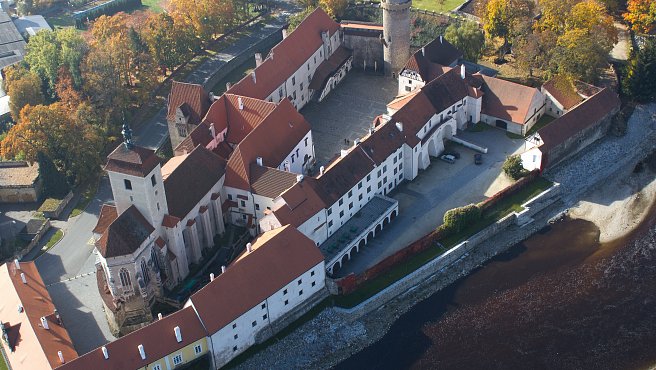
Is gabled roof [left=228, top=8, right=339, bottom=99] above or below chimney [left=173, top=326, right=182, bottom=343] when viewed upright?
above

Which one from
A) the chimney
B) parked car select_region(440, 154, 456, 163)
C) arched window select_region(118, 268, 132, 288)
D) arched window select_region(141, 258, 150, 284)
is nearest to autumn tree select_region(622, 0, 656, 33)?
parked car select_region(440, 154, 456, 163)

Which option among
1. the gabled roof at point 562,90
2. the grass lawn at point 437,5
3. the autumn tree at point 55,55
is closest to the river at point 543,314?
the gabled roof at point 562,90

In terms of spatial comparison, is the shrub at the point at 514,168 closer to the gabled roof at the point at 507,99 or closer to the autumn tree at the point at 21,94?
the gabled roof at the point at 507,99

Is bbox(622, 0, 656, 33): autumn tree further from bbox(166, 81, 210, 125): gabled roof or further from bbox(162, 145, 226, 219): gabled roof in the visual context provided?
bbox(162, 145, 226, 219): gabled roof

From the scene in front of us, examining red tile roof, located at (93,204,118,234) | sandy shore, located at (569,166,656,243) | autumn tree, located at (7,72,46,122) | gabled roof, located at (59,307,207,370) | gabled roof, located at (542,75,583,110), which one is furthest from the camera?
autumn tree, located at (7,72,46,122)

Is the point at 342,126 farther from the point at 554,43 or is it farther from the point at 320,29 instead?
the point at 554,43

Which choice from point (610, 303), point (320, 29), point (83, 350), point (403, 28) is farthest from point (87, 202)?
point (610, 303)
